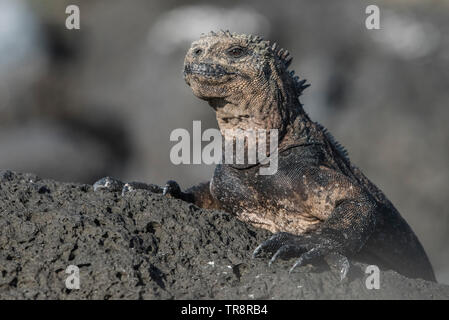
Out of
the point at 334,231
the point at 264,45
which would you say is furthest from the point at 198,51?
the point at 334,231

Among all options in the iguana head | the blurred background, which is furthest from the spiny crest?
the blurred background

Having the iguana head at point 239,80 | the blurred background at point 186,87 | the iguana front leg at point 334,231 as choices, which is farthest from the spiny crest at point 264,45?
the blurred background at point 186,87

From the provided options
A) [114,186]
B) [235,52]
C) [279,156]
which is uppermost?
[235,52]

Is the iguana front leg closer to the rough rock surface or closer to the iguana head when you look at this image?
the rough rock surface

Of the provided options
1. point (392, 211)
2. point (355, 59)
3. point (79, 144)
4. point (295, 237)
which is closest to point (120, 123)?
point (79, 144)

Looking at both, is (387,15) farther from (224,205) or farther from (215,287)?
(215,287)

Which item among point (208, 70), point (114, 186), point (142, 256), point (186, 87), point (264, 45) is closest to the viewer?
point (142, 256)

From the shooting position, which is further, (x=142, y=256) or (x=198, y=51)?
(x=198, y=51)

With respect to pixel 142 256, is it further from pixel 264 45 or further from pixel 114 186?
pixel 264 45
